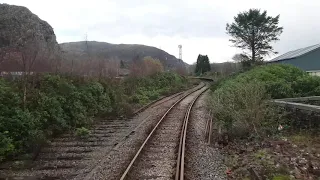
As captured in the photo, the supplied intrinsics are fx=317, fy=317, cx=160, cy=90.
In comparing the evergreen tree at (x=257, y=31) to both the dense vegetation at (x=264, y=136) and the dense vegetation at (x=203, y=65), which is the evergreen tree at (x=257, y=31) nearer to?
the dense vegetation at (x=264, y=136)

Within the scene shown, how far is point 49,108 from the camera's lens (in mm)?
12273

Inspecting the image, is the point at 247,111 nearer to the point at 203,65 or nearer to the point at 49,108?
the point at 49,108

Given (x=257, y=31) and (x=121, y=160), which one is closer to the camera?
(x=121, y=160)

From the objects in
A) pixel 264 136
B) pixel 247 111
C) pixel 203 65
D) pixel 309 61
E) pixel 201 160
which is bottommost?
pixel 201 160

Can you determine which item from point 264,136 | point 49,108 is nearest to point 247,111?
point 264,136

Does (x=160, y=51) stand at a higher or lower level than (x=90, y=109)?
higher

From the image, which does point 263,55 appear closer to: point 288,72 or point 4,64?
point 288,72

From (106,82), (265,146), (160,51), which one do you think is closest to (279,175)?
(265,146)

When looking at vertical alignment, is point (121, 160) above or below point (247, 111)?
below

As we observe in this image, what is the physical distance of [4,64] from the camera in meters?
12.3

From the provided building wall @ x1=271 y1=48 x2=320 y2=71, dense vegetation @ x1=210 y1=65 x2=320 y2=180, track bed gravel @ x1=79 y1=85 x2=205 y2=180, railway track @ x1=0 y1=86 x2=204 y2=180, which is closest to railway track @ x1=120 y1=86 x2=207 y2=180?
track bed gravel @ x1=79 y1=85 x2=205 y2=180

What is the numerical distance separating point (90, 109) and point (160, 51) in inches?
5959

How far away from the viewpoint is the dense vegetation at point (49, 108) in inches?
382

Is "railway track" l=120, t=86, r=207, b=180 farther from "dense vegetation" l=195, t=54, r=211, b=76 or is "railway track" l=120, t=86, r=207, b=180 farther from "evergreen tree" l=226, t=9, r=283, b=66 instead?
"dense vegetation" l=195, t=54, r=211, b=76
